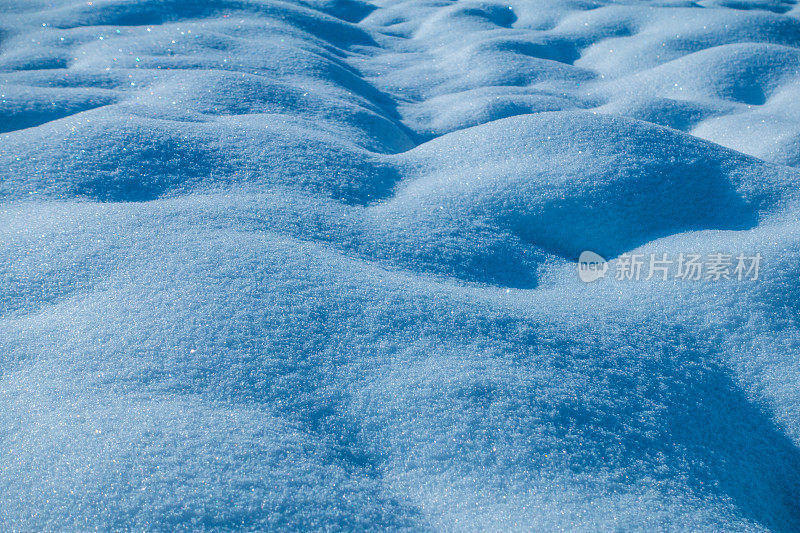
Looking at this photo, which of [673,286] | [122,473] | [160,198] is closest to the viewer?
[122,473]

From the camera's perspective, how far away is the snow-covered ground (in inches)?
24.4

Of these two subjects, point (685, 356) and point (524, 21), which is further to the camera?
point (524, 21)

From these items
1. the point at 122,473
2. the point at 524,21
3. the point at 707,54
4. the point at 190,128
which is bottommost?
the point at 122,473

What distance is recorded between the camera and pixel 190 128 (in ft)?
4.05

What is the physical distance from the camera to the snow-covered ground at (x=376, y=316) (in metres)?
0.62

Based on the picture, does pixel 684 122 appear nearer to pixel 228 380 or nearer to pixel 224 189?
pixel 224 189

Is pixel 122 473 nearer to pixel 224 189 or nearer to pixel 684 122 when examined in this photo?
pixel 224 189

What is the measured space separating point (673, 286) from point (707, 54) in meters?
1.55

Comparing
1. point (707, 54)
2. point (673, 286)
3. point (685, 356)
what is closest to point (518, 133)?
point (673, 286)

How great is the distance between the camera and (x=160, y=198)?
1.08m

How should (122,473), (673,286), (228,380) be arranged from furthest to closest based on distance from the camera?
(673,286), (228,380), (122,473)

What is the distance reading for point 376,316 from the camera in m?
0.81

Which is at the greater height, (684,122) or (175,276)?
(684,122)

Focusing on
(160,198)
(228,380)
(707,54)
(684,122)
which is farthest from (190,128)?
(707,54)
